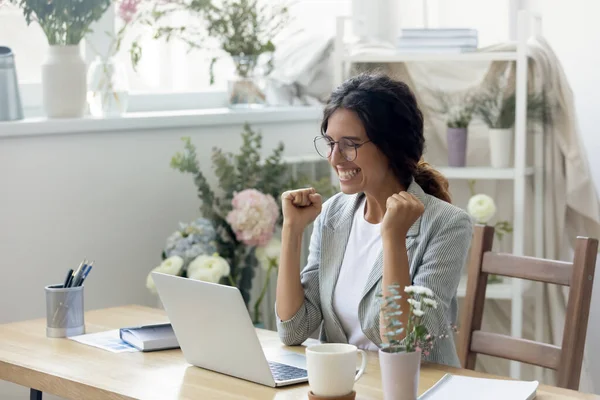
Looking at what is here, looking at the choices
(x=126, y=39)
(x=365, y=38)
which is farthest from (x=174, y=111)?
(x=365, y=38)

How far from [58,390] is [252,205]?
1.23 meters

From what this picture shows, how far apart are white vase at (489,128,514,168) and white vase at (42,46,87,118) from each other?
1300 millimetres

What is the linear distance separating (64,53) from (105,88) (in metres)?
0.19

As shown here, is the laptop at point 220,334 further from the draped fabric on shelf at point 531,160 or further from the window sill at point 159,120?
the draped fabric on shelf at point 531,160

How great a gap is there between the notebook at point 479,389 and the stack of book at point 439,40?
1683mm

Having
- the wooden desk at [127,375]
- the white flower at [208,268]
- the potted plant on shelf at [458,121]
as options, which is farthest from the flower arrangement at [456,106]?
the wooden desk at [127,375]

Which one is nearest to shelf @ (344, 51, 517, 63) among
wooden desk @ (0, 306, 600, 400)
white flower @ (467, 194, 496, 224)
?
white flower @ (467, 194, 496, 224)

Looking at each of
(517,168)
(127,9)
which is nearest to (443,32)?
(517,168)

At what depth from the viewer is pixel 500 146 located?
127 inches

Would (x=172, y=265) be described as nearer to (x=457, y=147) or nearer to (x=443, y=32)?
(x=457, y=147)

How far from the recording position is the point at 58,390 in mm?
1843

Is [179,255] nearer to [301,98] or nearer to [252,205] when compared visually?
[252,205]

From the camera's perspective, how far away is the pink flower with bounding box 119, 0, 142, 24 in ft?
10.2

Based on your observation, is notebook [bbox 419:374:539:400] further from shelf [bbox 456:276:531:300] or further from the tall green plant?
the tall green plant
